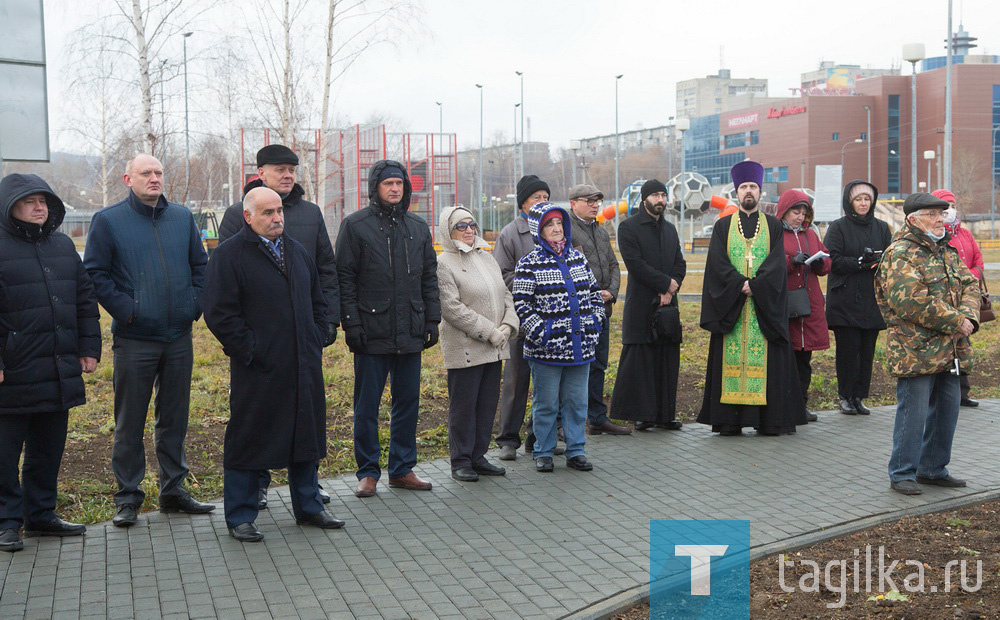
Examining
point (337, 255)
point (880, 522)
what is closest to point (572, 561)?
point (880, 522)

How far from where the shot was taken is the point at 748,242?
8.91 meters

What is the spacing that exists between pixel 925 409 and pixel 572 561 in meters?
2.98

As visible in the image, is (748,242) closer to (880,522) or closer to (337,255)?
(880,522)

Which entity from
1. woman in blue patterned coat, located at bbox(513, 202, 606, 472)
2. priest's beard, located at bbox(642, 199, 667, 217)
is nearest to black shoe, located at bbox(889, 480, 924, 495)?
woman in blue patterned coat, located at bbox(513, 202, 606, 472)

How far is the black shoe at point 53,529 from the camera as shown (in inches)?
234

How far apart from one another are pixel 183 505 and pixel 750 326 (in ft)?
16.5

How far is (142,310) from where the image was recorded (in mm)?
6160

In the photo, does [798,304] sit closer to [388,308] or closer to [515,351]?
[515,351]

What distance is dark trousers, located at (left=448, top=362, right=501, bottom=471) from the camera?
24.1 ft

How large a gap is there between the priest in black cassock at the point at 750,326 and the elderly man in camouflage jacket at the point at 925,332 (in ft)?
5.73

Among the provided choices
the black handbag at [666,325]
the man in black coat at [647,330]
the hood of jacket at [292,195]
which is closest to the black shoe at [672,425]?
the man in black coat at [647,330]

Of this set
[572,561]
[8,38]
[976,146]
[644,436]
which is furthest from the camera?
[976,146]

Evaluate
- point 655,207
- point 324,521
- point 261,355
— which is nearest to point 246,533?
point 324,521

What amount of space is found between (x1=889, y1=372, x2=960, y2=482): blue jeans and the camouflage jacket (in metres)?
0.15
